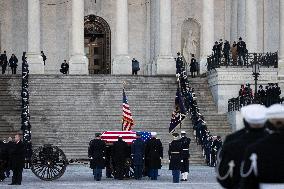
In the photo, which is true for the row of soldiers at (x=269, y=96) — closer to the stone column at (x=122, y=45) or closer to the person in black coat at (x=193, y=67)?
the person in black coat at (x=193, y=67)

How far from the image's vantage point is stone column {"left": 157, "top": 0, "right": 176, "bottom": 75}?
173 feet

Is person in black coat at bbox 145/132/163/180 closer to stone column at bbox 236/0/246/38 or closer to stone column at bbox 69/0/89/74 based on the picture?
stone column at bbox 69/0/89/74

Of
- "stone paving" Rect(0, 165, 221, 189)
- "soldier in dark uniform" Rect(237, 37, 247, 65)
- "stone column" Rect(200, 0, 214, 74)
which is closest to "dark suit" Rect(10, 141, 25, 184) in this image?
"stone paving" Rect(0, 165, 221, 189)

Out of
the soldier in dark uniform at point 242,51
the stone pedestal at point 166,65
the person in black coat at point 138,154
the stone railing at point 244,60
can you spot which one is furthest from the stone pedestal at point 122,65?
the person in black coat at point 138,154

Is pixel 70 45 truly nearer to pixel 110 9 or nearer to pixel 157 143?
pixel 110 9

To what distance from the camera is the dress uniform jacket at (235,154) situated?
782 centimetres

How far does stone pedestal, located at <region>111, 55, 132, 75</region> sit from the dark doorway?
5530mm

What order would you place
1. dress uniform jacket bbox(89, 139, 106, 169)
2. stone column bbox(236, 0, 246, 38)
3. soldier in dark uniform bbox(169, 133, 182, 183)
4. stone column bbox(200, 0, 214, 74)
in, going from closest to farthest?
soldier in dark uniform bbox(169, 133, 182, 183) < dress uniform jacket bbox(89, 139, 106, 169) < stone column bbox(200, 0, 214, 74) < stone column bbox(236, 0, 246, 38)

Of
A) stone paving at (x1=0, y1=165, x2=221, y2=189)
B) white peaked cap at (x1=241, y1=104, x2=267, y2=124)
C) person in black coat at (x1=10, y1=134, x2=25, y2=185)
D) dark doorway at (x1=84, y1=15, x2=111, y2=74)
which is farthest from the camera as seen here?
dark doorway at (x1=84, y1=15, x2=111, y2=74)

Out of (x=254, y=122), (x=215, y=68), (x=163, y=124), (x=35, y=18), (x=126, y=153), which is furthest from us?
(x=35, y=18)

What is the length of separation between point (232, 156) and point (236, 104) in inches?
1400

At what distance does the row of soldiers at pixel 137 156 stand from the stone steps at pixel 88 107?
8887mm

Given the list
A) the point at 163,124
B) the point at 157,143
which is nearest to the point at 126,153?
the point at 157,143

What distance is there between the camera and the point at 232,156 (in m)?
7.91
